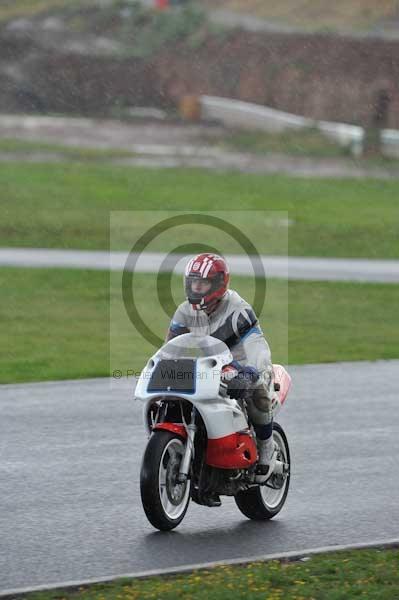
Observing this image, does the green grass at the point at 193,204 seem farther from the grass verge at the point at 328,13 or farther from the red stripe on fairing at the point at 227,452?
the grass verge at the point at 328,13

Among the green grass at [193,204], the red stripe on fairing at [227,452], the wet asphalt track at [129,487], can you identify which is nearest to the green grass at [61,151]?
the green grass at [193,204]

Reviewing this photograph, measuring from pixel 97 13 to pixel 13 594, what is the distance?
202ft

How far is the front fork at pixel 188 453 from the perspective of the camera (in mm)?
7918

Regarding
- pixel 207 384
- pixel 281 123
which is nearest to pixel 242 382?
pixel 207 384

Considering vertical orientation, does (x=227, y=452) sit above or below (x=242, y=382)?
below

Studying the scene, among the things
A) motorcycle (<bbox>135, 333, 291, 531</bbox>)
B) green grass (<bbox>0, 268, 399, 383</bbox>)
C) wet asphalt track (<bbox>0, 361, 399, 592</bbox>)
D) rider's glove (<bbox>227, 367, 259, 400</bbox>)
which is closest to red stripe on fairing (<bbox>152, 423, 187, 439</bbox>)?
motorcycle (<bbox>135, 333, 291, 531</bbox>)

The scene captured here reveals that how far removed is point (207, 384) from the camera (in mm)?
7898

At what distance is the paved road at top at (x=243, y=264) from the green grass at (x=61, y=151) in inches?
625

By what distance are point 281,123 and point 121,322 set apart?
31.3 metres

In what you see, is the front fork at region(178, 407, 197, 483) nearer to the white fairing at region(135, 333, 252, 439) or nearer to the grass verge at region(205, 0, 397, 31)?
the white fairing at region(135, 333, 252, 439)

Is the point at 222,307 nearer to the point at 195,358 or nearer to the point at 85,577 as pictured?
the point at 195,358

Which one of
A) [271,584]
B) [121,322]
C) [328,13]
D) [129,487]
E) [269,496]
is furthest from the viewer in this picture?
[328,13]

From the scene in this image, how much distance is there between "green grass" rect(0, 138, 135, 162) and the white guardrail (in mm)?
7917

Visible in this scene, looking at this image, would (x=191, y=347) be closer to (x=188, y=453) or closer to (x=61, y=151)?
(x=188, y=453)
